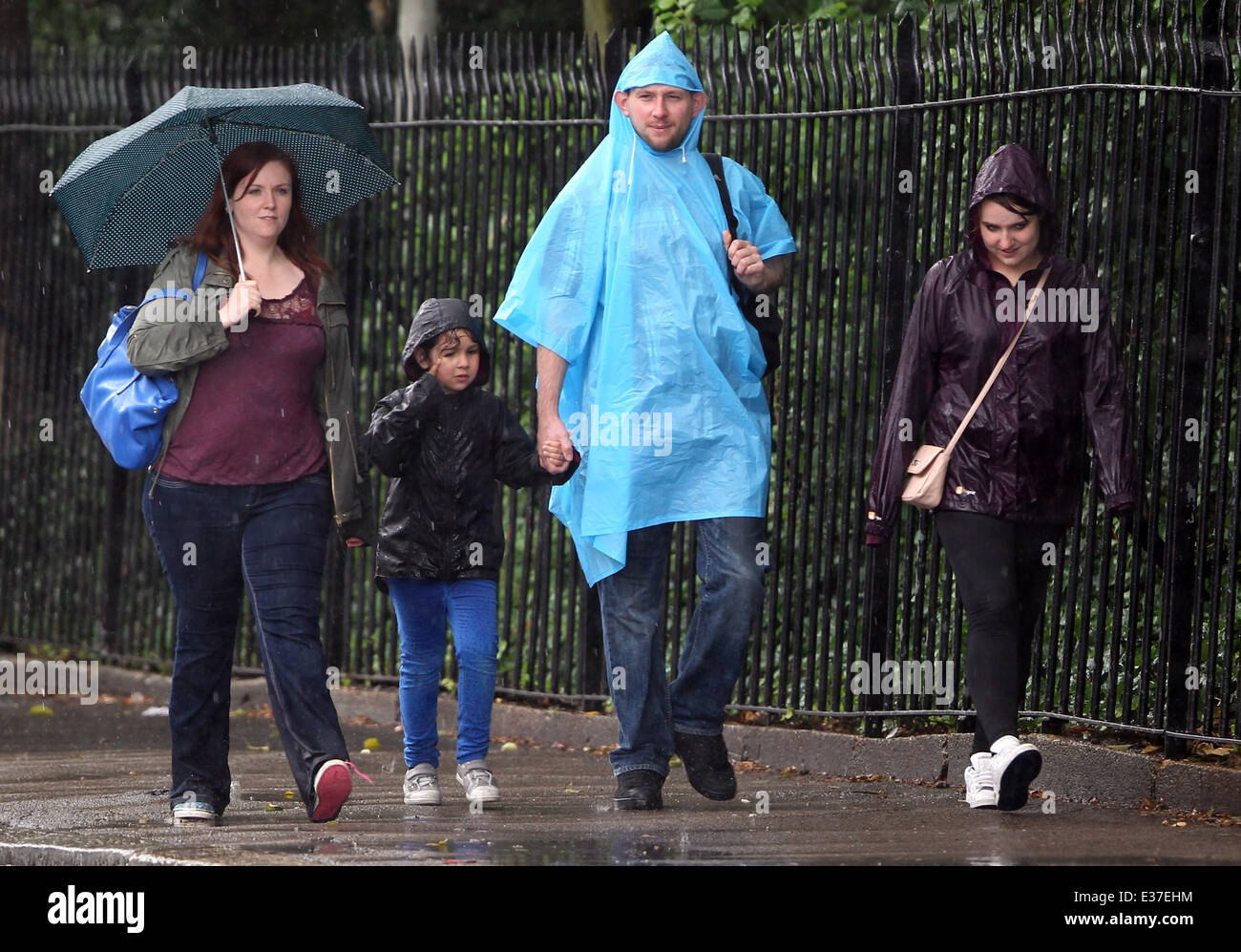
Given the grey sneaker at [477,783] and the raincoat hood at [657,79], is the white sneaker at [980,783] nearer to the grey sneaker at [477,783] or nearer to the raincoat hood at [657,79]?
the grey sneaker at [477,783]

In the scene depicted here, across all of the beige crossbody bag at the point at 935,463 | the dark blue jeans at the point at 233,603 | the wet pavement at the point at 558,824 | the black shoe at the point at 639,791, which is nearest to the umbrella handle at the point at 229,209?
the dark blue jeans at the point at 233,603

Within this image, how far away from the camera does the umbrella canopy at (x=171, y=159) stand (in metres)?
6.62

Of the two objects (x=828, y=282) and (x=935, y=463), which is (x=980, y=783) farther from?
(x=828, y=282)

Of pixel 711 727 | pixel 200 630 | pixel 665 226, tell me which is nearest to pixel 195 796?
pixel 200 630

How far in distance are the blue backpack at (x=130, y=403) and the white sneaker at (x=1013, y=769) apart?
110 inches

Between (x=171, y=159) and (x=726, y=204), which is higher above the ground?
(x=171, y=159)

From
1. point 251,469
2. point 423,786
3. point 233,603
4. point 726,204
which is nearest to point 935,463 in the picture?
point 726,204

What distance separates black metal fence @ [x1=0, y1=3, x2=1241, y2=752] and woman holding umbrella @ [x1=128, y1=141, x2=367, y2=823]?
253cm

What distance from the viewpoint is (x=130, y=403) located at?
6.36 meters

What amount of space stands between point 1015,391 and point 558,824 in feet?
6.54

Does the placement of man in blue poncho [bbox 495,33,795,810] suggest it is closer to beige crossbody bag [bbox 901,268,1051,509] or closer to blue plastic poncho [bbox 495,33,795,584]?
blue plastic poncho [bbox 495,33,795,584]

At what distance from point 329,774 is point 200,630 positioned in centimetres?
67

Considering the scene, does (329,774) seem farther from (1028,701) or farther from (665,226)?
(1028,701)

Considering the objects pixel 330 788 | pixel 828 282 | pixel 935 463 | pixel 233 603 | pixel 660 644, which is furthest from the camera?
pixel 828 282
